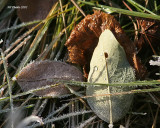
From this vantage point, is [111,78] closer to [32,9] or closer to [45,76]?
[45,76]

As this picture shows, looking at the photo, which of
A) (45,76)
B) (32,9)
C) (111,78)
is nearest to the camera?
(111,78)

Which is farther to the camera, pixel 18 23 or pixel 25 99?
pixel 18 23

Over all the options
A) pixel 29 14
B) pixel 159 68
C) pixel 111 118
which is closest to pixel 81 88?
pixel 111 118

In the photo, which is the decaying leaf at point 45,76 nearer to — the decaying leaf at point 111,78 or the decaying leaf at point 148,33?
the decaying leaf at point 111,78

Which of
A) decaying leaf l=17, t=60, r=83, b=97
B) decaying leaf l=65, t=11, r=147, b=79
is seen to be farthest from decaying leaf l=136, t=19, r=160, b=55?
decaying leaf l=17, t=60, r=83, b=97

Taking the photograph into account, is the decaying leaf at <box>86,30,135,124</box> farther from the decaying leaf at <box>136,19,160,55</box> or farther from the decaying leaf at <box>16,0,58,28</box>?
the decaying leaf at <box>16,0,58,28</box>

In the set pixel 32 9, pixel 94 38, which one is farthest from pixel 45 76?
pixel 32 9

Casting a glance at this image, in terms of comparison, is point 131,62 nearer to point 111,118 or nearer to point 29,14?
point 111,118
